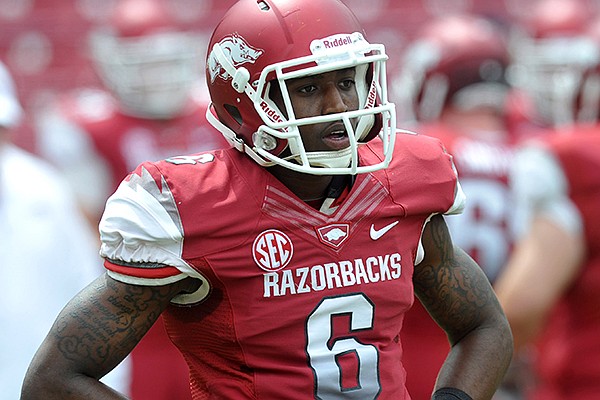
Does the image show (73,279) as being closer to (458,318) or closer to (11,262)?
(11,262)

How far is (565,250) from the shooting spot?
13.9 ft

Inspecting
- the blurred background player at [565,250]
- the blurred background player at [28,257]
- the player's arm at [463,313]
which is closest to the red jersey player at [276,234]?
the player's arm at [463,313]

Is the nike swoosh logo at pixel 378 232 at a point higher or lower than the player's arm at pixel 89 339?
higher

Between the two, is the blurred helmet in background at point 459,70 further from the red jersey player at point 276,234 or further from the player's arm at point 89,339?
the player's arm at point 89,339

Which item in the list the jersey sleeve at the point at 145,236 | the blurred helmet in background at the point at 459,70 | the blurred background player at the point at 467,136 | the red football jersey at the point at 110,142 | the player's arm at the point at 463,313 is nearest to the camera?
the jersey sleeve at the point at 145,236

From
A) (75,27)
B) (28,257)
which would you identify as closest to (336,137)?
(28,257)

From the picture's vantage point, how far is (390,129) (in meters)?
2.53

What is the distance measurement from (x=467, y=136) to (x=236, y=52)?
2.67 metres

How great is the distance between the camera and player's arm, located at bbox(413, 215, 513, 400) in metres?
2.73

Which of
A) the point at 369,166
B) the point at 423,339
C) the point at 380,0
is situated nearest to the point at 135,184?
the point at 369,166

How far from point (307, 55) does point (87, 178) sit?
12.1 ft

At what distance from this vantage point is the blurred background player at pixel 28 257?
14.3 ft

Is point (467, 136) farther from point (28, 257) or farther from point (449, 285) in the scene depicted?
point (449, 285)

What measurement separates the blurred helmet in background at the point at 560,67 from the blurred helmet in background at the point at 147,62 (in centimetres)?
158
